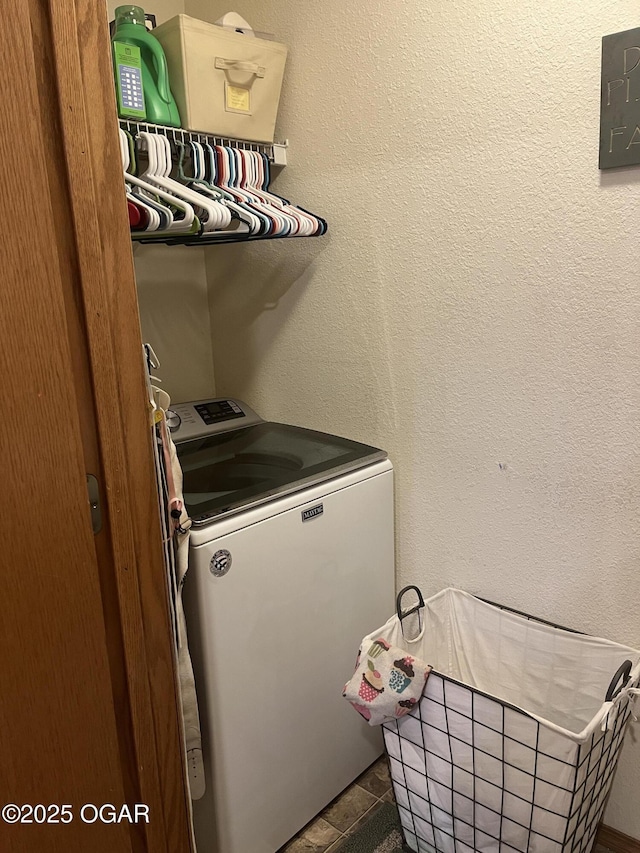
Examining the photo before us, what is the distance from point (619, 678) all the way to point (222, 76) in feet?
5.21

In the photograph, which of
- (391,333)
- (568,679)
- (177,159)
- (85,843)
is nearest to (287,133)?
(177,159)

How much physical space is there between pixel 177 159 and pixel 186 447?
74 centimetres

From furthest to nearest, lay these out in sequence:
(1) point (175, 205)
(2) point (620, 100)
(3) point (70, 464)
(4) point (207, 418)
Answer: (4) point (207, 418) → (1) point (175, 205) → (2) point (620, 100) → (3) point (70, 464)

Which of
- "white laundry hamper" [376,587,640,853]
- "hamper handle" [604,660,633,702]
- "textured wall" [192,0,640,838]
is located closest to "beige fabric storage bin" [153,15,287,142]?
"textured wall" [192,0,640,838]

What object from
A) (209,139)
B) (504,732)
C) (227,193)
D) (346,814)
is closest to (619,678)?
(504,732)

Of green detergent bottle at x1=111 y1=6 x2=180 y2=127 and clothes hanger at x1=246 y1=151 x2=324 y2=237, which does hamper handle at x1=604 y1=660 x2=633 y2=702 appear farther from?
green detergent bottle at x1=111 y1=6 x2=180 y2=127

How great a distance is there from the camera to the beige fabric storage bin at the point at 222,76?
1463mm

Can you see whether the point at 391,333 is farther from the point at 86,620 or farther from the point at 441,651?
the point at 86,620

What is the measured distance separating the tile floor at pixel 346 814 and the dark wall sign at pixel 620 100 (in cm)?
157

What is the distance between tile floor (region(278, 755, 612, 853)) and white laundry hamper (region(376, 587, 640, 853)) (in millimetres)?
161

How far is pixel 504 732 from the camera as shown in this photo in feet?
4.25

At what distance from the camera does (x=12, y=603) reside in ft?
3.11

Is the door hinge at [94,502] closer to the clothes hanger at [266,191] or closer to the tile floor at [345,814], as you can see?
the clothes hanger at [266,191]

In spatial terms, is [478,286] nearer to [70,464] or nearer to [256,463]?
[256,463]
